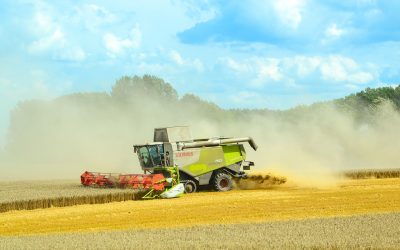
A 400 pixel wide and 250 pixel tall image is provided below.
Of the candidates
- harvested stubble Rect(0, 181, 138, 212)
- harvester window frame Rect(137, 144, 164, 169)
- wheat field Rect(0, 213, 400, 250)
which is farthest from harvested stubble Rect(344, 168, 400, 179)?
wheat field Rect(0, 213, 400, 250)

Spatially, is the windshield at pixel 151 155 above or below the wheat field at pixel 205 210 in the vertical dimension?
above

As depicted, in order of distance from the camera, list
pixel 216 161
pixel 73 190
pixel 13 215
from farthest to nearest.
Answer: pixel 216 161, pixel 73 190, pixel 13 215

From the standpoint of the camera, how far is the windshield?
29.0 meters

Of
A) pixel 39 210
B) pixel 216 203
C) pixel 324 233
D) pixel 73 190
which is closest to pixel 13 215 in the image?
pixel 39 210

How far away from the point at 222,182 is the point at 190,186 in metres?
1.51

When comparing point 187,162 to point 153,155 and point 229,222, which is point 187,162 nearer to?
point 153,155

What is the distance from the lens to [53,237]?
15.5 meters

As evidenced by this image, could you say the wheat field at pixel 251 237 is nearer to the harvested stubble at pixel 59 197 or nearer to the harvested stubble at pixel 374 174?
the harvested stubble at pixel 59 197

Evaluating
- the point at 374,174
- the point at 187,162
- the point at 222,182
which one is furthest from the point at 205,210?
the point at 374,174

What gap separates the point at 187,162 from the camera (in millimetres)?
28859

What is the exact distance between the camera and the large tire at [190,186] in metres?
28.9

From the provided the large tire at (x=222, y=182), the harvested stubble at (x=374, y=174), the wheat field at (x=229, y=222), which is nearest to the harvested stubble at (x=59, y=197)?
the wheat field at (x=229, y=222)

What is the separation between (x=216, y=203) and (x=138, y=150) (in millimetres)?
7080

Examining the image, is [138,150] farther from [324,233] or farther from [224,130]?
[224,130]
